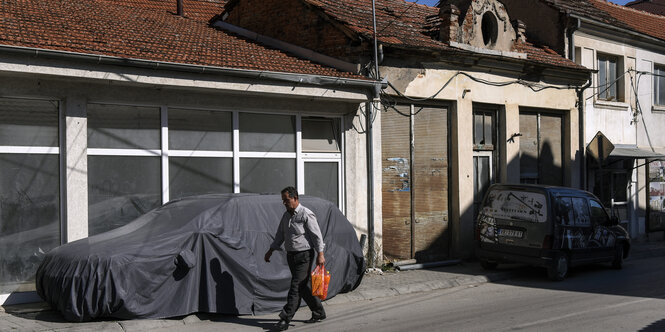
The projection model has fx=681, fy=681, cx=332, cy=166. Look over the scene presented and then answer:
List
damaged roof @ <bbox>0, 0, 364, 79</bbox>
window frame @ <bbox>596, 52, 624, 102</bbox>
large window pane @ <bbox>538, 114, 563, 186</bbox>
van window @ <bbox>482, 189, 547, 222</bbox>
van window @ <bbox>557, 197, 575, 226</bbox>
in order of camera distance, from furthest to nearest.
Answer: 1. window frame @ <bbox>596, 52, 624, 102</bbox>
2. large window pane @ <bbox>538, 114, 563, 186</bbox>
3. van window @ <bbox>557, 197, 575, 226</bbox>
4. van window @ <bbox>482, 189, 547, 222</bbox>
5. damaged roof @ <bbox>0, 0, 364, 79</bbox>

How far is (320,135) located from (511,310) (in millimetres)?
5713

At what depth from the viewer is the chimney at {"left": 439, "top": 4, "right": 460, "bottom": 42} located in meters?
16.3

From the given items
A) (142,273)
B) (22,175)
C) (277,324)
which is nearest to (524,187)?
(277,324)

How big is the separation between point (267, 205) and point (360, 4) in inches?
336

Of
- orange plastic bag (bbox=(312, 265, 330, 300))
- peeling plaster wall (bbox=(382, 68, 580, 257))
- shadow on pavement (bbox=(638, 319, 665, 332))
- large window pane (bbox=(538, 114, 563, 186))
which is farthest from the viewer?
large window pane (bbox=(538, 114, 563, 186))

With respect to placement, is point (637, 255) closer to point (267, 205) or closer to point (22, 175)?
point (267, 205)

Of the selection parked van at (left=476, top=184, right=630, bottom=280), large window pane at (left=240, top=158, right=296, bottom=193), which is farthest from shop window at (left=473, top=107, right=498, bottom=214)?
large window pane at (left=240, top=158, right=296, bottom=193)

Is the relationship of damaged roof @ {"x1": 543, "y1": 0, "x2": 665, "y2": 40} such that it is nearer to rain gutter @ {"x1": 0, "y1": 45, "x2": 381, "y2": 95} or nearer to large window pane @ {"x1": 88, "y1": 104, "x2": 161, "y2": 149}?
rain gutter @ {"x1": 0, "y1": 45, "x2": 381, "y2": 95}

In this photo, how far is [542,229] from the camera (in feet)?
43.3

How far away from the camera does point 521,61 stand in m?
17.7

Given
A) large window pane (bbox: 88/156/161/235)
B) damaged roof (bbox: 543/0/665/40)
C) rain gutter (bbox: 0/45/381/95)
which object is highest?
damaged roof (bbox: 543/0/665/40)

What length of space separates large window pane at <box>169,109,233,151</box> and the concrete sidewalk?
3.64 m

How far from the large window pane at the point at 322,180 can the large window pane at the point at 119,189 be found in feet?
10.7

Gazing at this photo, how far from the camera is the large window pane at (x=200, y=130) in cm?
1216
